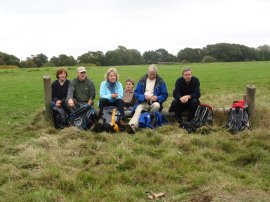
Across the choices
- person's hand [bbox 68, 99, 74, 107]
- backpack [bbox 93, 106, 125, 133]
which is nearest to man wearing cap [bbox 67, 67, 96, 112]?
person's hand [bbox 68, 99, 74, 107]

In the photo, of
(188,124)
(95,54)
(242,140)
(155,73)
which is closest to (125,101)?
(155,73)

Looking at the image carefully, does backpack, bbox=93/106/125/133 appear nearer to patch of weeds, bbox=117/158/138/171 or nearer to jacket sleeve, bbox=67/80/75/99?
jacket sleeve, bbox=67/80/75/99

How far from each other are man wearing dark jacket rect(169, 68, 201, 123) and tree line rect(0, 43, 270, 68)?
2540 inches

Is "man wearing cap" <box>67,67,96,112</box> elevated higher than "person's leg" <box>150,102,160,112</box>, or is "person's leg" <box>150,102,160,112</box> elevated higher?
"man wearing cap" <box>67,67,96,112</box>

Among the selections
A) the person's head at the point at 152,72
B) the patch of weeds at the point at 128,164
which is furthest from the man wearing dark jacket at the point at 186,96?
the patch of weeds at the point at 128,164

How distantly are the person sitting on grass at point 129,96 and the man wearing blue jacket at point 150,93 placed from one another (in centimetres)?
48

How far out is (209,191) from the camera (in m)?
4.96

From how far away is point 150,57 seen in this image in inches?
3851

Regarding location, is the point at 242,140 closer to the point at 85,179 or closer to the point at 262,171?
the point at 262,171

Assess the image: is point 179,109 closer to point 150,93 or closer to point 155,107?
point 155,107

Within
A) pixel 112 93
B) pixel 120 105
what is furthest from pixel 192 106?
pixel 112 93

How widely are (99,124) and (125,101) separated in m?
1.78

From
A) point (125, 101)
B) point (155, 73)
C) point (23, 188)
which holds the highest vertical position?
point (155, 73)

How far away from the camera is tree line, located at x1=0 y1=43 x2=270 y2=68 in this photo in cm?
7488
